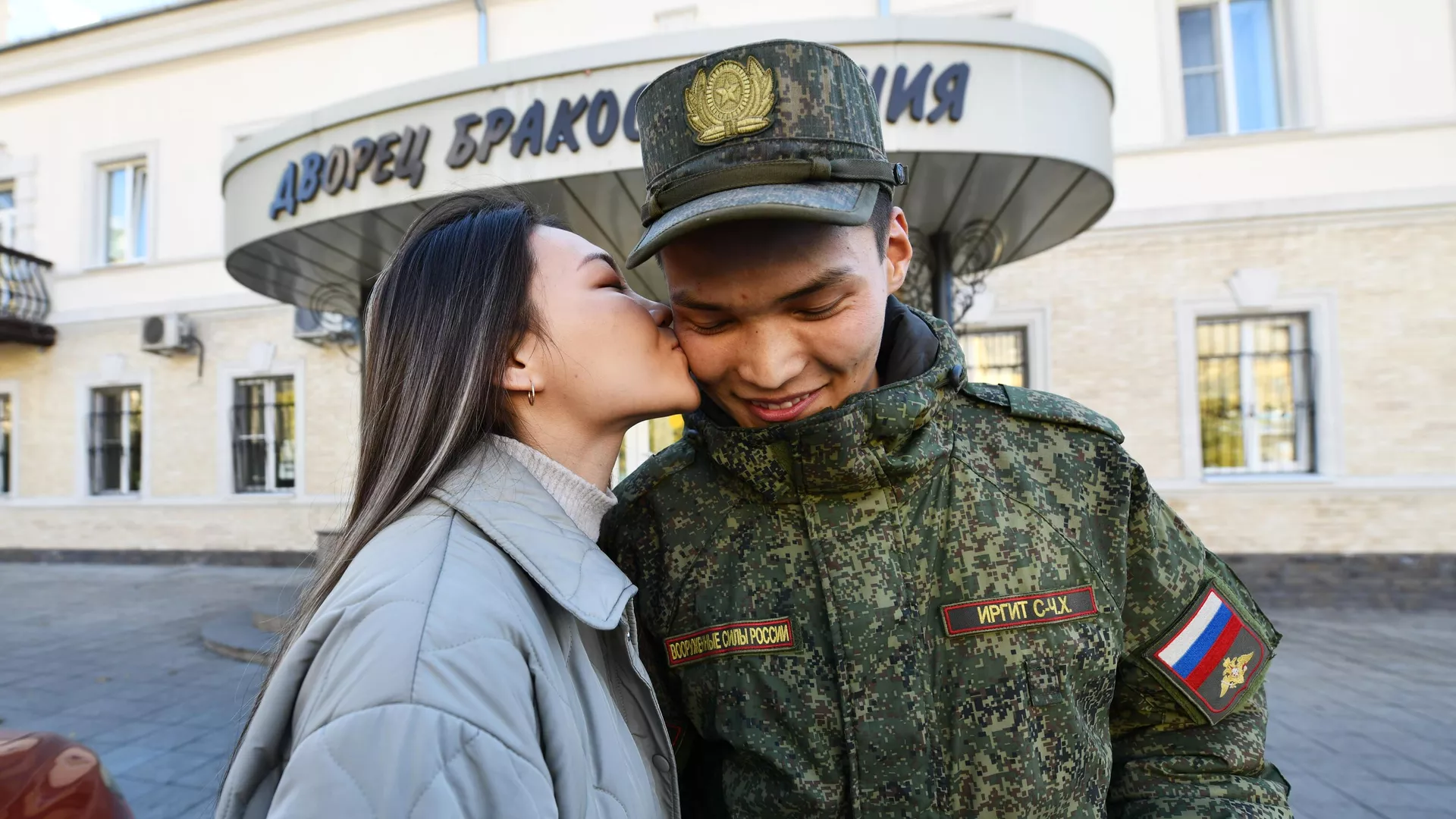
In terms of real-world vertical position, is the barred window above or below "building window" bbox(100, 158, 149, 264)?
below

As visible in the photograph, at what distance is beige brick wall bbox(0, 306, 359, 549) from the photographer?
9758 mm

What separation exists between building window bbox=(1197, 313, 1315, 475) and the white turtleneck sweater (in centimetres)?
813

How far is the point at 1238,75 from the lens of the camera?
25.9ft

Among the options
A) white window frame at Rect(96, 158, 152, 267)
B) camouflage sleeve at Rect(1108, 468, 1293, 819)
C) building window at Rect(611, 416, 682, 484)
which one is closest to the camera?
camouflage sleeve at Rect(1108, 468, 1293, 819)

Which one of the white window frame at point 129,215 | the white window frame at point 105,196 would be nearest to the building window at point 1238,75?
the white window frame at point 105,196

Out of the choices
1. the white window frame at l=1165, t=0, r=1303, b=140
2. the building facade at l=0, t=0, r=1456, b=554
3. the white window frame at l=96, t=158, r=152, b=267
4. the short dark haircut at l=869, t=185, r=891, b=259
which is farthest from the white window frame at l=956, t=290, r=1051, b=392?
the white window frame at l=96, t=158, r=152, b=267

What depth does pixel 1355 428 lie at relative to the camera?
23.5 feet

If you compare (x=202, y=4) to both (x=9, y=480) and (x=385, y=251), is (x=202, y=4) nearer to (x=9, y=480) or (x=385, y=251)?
(x=9, y=480)

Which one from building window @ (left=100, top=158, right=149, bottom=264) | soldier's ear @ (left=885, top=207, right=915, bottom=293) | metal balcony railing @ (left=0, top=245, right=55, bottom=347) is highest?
building window @ (left=100, top=158, right=149, bottom=264)

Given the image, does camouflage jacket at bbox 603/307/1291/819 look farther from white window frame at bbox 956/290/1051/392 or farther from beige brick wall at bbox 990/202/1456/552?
beige brick wall at bbox 990/202/1456/552

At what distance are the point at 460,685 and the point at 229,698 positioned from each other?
5433 millimetres

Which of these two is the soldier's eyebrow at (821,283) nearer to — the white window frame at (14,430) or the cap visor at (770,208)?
the cap visor at (770,208)

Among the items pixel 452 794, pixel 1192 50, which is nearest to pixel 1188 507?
pixel 1192 50

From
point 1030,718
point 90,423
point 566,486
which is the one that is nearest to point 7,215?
point 90,423
